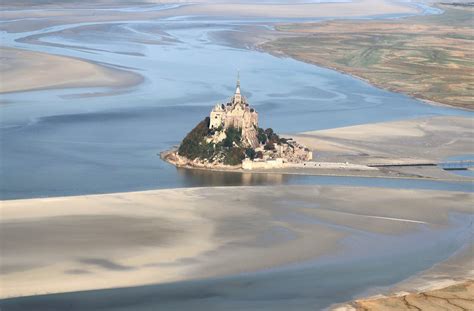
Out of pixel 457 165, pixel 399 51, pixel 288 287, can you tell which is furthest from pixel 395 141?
pixel 399 51

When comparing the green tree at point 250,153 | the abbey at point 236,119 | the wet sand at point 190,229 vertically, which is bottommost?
the wet sand at point 190,229

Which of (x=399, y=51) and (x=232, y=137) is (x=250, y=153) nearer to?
(x=232, y=137)

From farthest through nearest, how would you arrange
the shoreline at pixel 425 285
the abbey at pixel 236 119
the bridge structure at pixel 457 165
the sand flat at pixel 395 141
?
1. the sand flat at pixel 395 141
2. the abbey at pixel 236 119
3. the bridge structure at pixel 457 165
4. the shoreline at pixel 425 285

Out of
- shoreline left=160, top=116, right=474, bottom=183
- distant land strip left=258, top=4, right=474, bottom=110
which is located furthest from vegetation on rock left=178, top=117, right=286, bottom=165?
distant land strip left=258, top=4, right=474, bottom=110

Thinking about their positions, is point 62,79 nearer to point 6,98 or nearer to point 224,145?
point 6,98

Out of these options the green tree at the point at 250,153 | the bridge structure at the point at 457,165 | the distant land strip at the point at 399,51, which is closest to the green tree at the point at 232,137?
the green tree at the point at 250,153

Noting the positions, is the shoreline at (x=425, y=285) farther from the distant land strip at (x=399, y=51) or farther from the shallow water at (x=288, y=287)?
the distant land strip at (x=399, y=51)
